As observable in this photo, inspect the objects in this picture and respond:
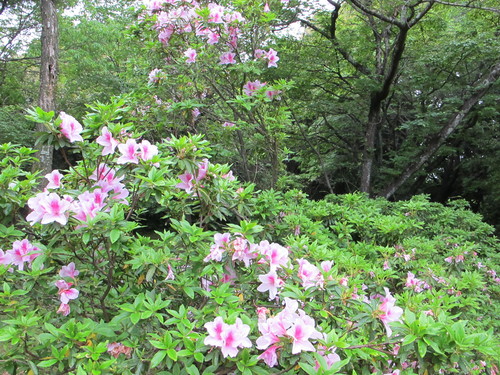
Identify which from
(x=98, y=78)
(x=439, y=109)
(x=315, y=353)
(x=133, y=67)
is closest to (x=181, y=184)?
(x=315, y=353)

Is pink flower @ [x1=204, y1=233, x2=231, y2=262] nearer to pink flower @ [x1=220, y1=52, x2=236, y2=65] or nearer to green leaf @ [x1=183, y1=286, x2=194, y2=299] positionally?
green leaf @ [x1=183, y1=286, x2=194, y2=299]

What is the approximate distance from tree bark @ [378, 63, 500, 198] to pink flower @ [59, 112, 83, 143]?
201 inches

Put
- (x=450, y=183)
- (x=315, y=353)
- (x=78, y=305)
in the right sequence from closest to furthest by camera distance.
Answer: (x=315, y=353) < (x=78, y=305) < (x=450, y=183)

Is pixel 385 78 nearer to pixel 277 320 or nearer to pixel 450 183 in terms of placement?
pixel 450 183

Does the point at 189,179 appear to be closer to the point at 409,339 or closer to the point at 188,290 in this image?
the point at 188,290

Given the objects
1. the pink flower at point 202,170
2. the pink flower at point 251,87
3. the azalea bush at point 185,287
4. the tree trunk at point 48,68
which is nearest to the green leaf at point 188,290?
the azalea bush at point 185,287

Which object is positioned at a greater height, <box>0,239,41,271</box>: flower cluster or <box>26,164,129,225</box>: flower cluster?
<box>26,164,129,225</box>: flower cluster

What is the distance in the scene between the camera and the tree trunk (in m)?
5.61

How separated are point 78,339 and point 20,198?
80cm

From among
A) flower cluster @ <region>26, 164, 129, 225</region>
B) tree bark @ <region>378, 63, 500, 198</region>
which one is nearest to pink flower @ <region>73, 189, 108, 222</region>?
flower cluster @ <region>26, 164, 129, 225</region>

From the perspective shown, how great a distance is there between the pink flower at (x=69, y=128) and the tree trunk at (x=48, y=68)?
15.3 ft

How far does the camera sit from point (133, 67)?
16.5 ft

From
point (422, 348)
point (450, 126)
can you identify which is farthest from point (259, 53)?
point (450, 126)

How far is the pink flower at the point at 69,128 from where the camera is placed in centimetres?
143
